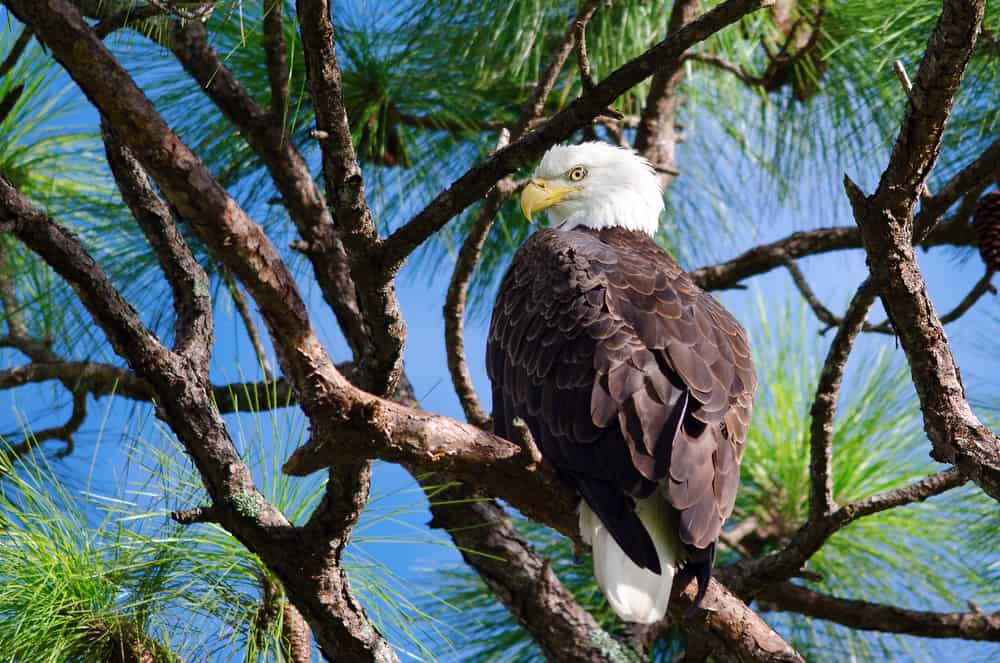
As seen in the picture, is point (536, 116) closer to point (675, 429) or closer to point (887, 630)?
point (675, 429)

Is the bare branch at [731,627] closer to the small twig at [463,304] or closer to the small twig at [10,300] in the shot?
the small twig at [463,304]

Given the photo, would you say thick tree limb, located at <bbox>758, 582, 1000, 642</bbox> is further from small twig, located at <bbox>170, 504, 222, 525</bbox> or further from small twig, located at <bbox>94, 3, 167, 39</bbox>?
small twig, located at <bbox>94, 3, 167, 39</bbox>

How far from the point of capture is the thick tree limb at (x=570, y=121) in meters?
2.10

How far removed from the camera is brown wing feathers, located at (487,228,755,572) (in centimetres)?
235

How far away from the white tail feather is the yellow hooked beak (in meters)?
1.17

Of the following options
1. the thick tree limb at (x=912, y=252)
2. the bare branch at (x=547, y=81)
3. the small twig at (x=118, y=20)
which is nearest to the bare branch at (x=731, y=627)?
the thick tree limb at (x=912, y=252)

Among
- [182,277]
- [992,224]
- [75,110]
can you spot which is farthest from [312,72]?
[75,110]

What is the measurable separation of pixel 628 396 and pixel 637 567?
329 mm

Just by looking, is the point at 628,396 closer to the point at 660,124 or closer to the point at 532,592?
the point at 532,592

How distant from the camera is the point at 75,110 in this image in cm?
456

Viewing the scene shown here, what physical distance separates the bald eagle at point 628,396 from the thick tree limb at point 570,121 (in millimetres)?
532

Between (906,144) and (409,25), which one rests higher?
(409,25)

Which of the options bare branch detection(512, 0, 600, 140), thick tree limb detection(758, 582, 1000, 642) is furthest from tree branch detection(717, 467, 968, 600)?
bare branch detection(512, 0, 600, 140)

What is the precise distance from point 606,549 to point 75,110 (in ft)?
9.98
